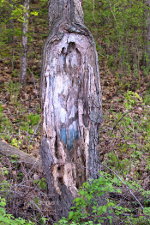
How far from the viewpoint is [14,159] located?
495 cm

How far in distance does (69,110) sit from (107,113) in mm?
3521

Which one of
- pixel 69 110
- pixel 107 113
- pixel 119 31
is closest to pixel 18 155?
pixel 69 110

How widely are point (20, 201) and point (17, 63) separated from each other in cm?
813

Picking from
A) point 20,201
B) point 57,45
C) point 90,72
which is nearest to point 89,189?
point 20,201

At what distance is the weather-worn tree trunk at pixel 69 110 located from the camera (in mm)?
3781

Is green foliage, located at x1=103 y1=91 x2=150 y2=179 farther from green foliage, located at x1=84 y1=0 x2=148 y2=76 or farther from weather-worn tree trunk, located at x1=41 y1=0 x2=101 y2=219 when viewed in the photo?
green foliage, located at x1=84 y1=0 x2=148 y2=76

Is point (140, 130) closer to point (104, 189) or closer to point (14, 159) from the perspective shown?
point (14, 159)

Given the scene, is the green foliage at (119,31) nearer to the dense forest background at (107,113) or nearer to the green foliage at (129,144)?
the dense forest background at (107,113)

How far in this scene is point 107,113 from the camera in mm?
7309

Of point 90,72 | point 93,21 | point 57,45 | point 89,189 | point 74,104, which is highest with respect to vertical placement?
point 93,21

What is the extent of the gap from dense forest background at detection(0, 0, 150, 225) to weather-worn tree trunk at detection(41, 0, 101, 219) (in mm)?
283

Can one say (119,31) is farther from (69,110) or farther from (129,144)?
(69,110)

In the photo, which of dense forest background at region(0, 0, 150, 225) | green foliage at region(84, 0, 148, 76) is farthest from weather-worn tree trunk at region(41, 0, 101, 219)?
green foliage at region(84, 0, 148, 76)

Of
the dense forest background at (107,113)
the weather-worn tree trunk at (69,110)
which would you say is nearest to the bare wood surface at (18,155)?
the dense forest background at (107,113)
